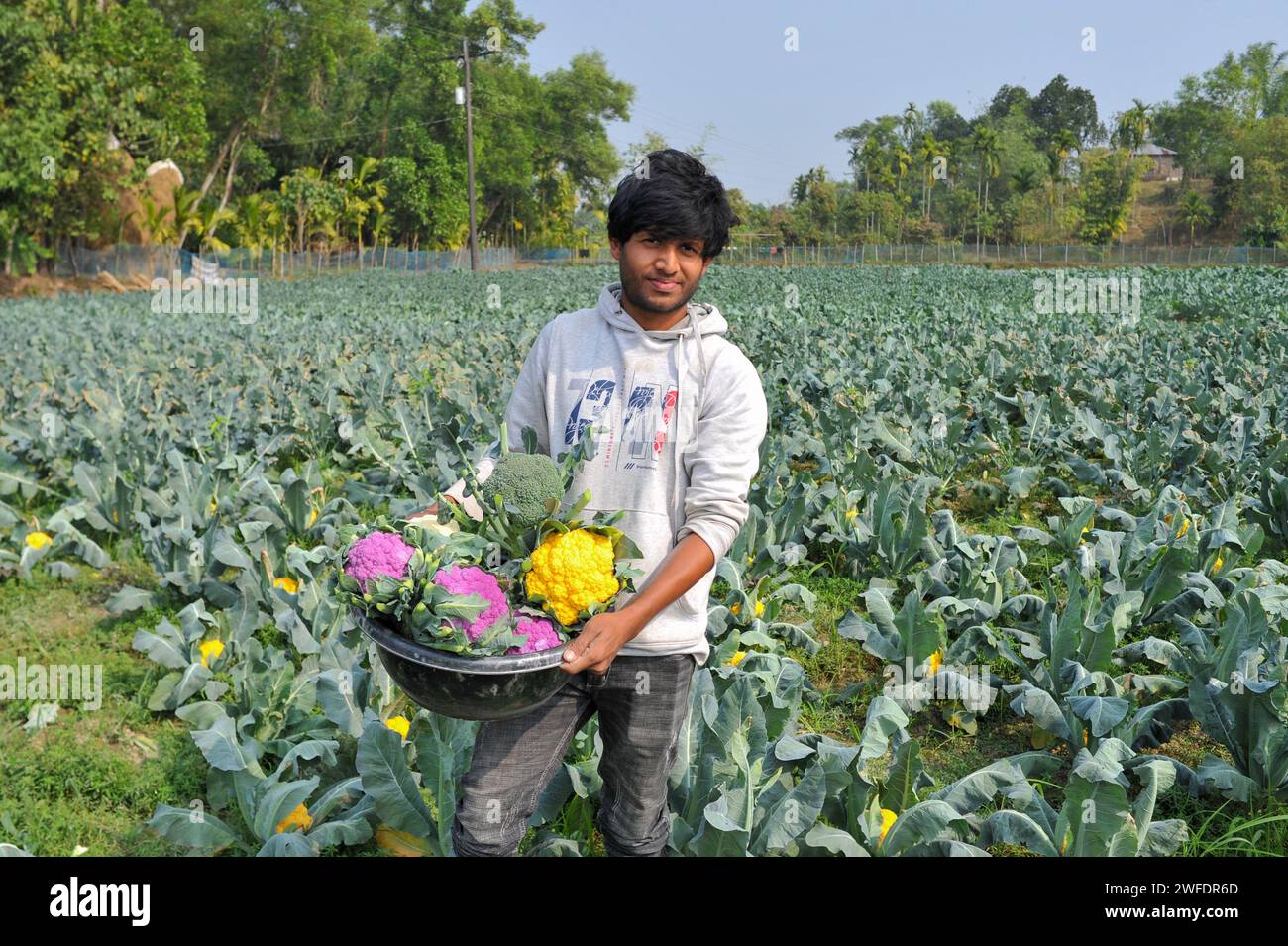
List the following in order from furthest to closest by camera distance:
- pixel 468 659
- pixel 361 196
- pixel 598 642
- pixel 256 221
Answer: pixel 361 196
pixel 256 221
pixel 598 642
pixel 468 659

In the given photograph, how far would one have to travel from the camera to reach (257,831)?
2990 mm

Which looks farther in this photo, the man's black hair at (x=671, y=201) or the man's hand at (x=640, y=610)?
the man's black hair at (x=671, y=201)

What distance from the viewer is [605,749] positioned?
2.41 m

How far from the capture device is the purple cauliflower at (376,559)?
193 centimetres

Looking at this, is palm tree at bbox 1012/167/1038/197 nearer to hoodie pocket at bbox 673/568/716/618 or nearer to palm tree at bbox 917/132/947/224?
palm tree at bbox 917/132/947/224

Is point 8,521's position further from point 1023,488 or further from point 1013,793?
point 1023,488

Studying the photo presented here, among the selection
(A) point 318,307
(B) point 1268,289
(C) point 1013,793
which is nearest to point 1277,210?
(B) point 1268,289

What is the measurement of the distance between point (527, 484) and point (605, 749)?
2.56 feet

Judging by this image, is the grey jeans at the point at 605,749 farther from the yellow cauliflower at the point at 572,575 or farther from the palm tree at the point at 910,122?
the palm tree at the point at 910,122

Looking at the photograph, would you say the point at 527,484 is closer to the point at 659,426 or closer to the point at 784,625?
the point at 659,426

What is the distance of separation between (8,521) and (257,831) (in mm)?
3860

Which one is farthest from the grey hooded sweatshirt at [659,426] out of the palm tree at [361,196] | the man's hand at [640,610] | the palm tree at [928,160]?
the palm tree at [928,160]

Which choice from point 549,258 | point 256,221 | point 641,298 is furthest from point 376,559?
point 549,258

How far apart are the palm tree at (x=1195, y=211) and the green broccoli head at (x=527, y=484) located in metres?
79.4
